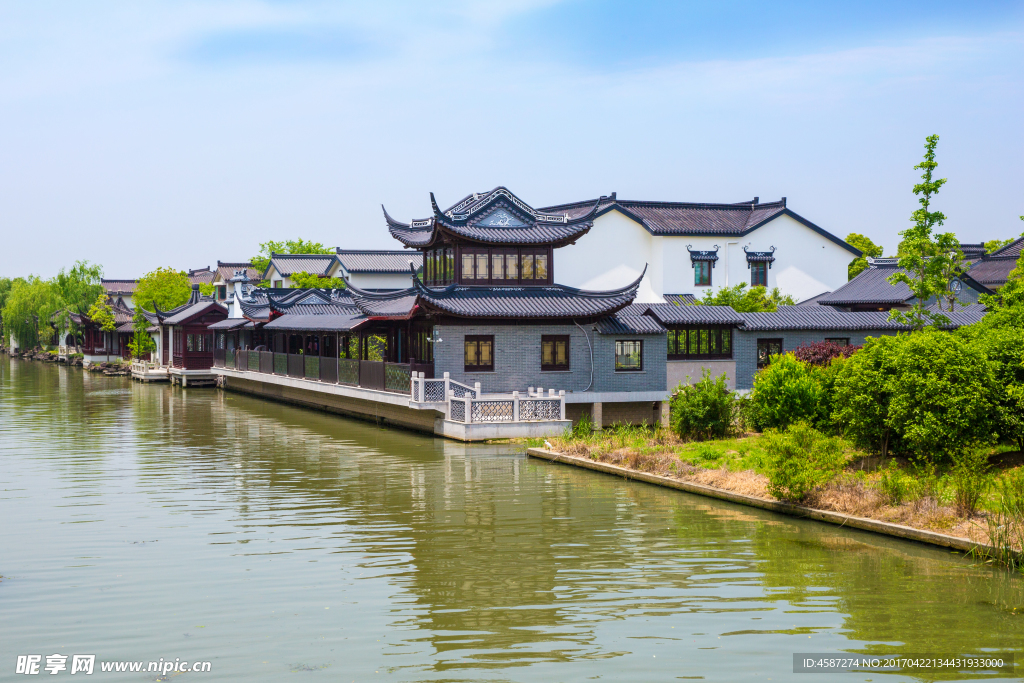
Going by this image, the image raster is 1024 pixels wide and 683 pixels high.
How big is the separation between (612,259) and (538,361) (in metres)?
25.4

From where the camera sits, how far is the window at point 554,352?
3231 centimetres

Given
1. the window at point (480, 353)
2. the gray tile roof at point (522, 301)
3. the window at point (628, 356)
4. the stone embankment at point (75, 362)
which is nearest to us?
Result: the gray tile roof at point (522, 301)

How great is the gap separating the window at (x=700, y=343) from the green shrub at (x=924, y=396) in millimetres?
14453

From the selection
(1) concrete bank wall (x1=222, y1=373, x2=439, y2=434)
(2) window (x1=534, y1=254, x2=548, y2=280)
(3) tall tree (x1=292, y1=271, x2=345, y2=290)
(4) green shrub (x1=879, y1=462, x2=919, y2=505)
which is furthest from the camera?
(3) tall tree (x1=292, y1=271, x2=345, y2=290)

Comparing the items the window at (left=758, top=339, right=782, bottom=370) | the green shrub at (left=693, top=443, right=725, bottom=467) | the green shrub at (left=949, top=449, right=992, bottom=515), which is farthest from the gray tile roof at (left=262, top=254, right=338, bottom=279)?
the green shrub at (left=949, top=449, right=992, bottom=515)

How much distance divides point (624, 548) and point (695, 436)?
34.3ft

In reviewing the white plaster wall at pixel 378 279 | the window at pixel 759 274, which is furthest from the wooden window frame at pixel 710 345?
the white plaster wall at pixel 378 279

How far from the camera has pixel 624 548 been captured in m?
15.6

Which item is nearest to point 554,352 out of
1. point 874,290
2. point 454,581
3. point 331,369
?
point 331,369

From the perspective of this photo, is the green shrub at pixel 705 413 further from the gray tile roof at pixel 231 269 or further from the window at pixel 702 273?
the gray tile roof at pixel 231 269

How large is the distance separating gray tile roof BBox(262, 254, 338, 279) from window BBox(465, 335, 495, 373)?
2092 inches

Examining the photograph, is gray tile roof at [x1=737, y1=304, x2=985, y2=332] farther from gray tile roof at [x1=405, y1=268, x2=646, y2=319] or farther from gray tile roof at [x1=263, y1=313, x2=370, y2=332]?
gray tile roof at [x1=263, y1=313, x2=370, y2=332]

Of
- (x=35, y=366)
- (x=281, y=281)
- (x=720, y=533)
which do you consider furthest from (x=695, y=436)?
(x=35, y=366)

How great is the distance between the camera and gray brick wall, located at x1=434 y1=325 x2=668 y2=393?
1228 inches
